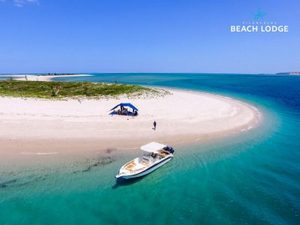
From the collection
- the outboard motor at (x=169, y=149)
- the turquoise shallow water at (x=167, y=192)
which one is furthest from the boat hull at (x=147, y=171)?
the outboard motor at (x=169, y=149)

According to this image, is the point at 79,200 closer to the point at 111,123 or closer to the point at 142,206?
the point at 142,206

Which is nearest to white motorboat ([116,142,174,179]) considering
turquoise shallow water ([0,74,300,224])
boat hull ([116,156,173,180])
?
boat hull ([116,156,173,180])

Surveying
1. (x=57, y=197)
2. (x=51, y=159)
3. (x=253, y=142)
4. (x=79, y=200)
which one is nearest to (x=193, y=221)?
(x=79, y=200)

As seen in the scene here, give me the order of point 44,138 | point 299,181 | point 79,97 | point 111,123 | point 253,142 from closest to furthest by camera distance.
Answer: point 299,181 < point 44,138 < point 253,142 < point 111,123 < point 79,97

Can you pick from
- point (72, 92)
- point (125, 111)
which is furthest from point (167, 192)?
point (72, 92)

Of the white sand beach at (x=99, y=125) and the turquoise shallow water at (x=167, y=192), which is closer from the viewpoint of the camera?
the turquoise shallow water at (x=167, y=192)

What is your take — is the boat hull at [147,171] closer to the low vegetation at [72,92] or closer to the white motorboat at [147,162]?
the white motorboat at [147,162]

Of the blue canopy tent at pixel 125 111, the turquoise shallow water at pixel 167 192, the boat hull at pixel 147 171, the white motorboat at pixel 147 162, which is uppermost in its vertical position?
the blue canopy tent at pixel 125 111
